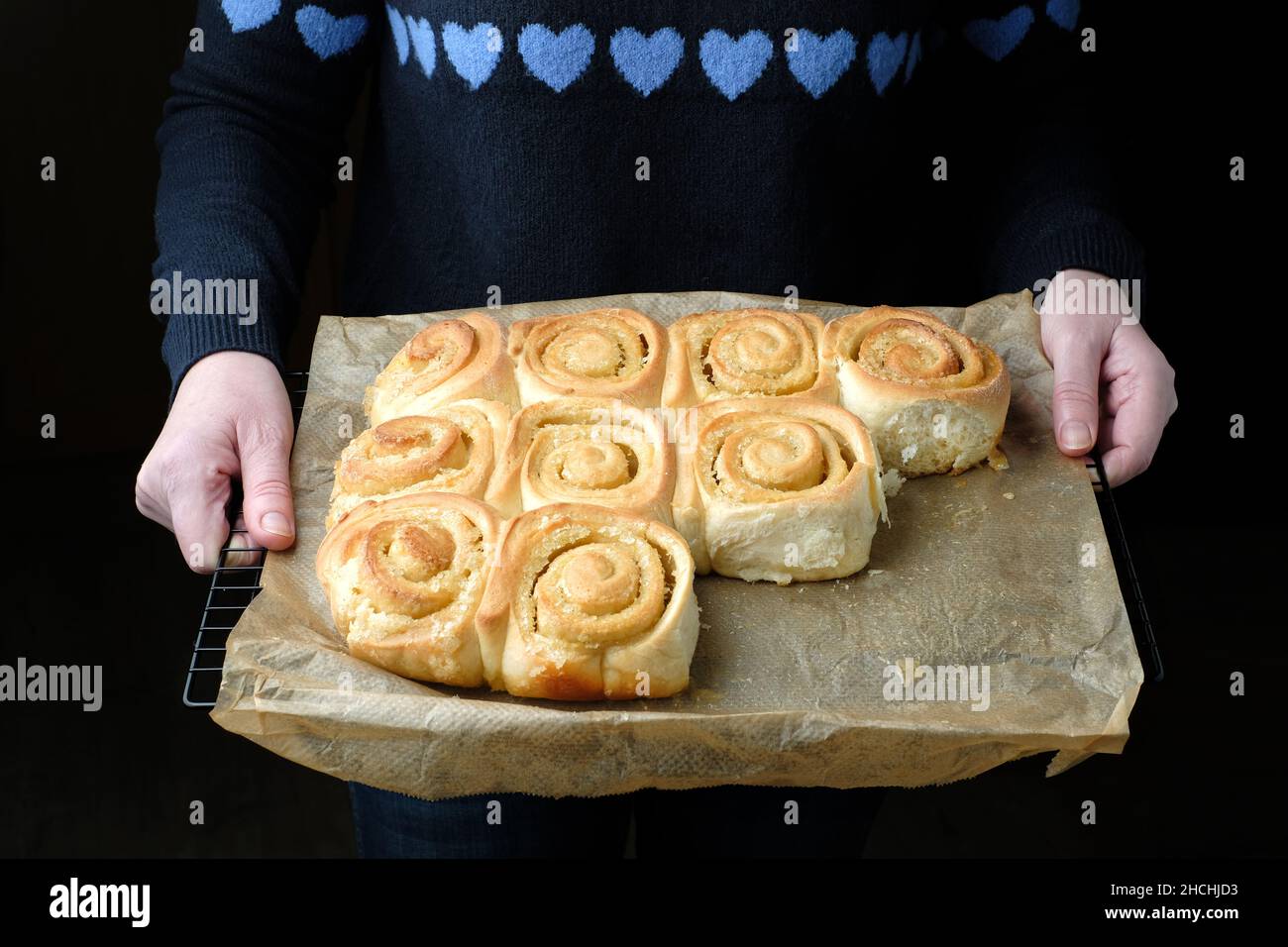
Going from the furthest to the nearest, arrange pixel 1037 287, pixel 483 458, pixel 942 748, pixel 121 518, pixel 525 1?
1. pixel 121 518
2. pixel 1037 287
3. pixel 525 1
4. pixel 483 458
5. pixel 942 748

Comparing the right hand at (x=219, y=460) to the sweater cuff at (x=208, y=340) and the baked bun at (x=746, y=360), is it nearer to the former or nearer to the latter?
the sweater cuff at (x=208, y=340)

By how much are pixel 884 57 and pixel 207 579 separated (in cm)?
337

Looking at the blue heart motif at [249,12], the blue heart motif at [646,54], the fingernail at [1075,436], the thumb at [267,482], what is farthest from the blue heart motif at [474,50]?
the fingernail at [1075,436]

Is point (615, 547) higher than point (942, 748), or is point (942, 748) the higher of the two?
point (615, 547)

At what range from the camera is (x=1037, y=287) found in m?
2.98

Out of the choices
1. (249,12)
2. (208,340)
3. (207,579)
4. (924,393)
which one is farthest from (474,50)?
(207,579)

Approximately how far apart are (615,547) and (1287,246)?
11.3 feet

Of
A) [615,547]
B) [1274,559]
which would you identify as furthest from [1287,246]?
[615,547]

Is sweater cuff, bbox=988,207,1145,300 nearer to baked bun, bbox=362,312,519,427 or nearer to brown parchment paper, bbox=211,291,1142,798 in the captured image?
brown parchment paper, bbox=211,291,1142,798

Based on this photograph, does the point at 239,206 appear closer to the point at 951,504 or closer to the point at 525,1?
the point at 525,1

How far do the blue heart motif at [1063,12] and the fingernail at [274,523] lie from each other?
2.09 m

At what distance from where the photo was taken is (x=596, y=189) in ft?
9.36

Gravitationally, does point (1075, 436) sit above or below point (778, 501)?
above

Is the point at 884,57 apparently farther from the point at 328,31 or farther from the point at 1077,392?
the point at 328,31
